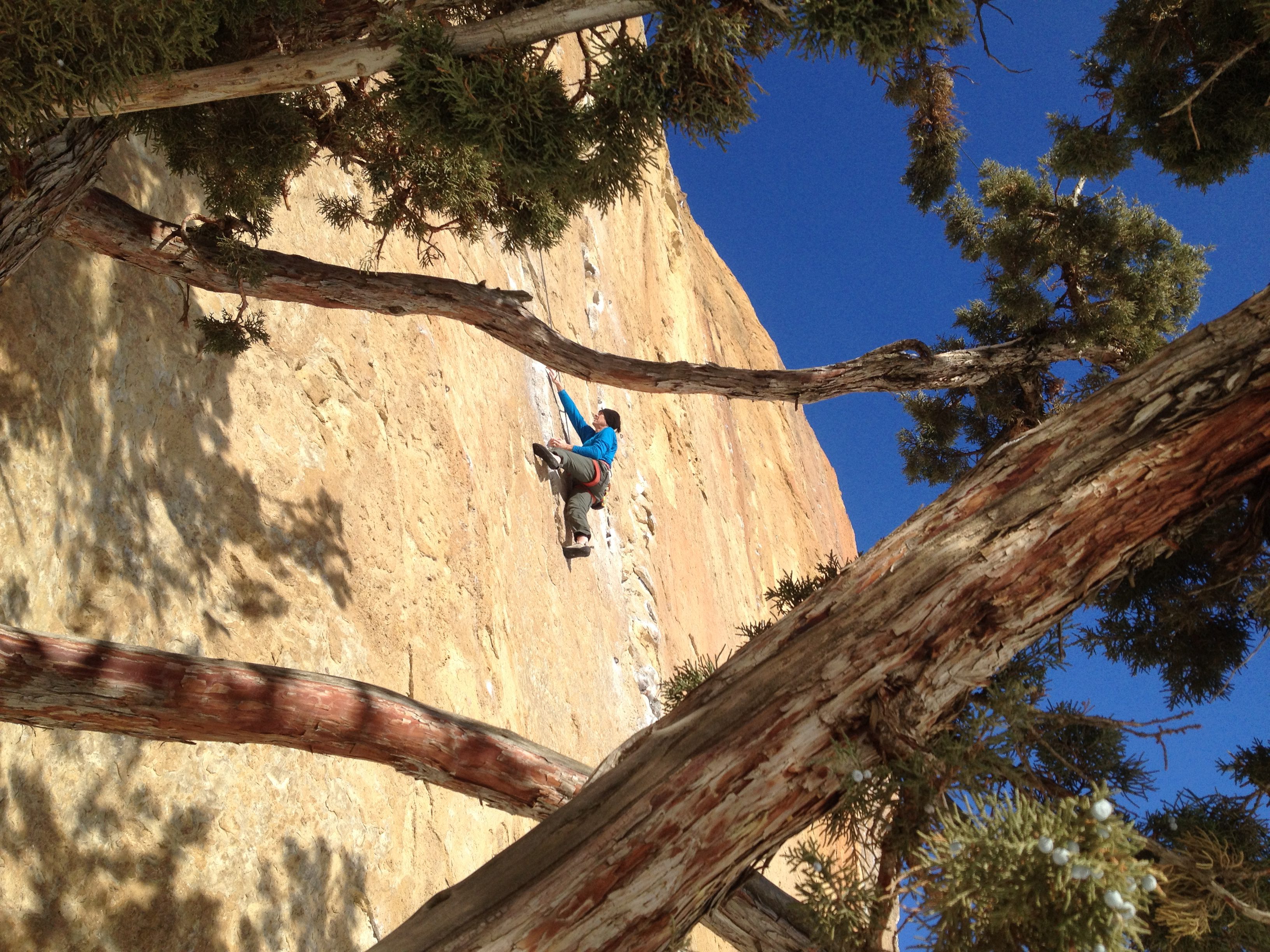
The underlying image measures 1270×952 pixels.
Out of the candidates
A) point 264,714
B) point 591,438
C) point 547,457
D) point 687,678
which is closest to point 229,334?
point 264,714

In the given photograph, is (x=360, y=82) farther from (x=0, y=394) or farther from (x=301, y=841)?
(x=301, y=841)

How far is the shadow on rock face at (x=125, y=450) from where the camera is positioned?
4047 mm

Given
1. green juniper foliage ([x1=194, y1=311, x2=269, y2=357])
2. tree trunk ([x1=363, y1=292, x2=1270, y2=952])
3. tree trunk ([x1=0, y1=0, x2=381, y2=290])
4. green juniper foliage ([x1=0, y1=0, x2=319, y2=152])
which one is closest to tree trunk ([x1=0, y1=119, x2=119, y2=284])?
tree trunk ([x1=0, y1=0, x2=381, y2=290])

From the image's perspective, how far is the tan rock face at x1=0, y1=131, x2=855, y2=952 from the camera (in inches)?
152

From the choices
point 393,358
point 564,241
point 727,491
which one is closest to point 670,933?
point 393,358

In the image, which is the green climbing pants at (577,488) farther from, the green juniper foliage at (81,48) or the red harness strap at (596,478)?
the green juniper foliage at (81,48)

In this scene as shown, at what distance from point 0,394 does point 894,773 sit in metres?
4.03

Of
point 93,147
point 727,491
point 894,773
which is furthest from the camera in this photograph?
point 727,491

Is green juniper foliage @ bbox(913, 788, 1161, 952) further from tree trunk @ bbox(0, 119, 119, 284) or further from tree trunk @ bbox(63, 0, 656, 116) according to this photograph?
tree trunk @ bbox(0, 119, 119, 284)

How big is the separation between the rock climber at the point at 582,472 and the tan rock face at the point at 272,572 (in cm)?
23

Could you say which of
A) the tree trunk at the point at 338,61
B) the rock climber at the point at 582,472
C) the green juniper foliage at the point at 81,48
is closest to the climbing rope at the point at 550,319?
the rock climber at the point at 582,472

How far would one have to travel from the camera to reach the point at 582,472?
969cm

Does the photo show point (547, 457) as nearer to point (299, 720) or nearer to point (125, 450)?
point (125, 450)

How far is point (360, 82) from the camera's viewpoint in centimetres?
449
